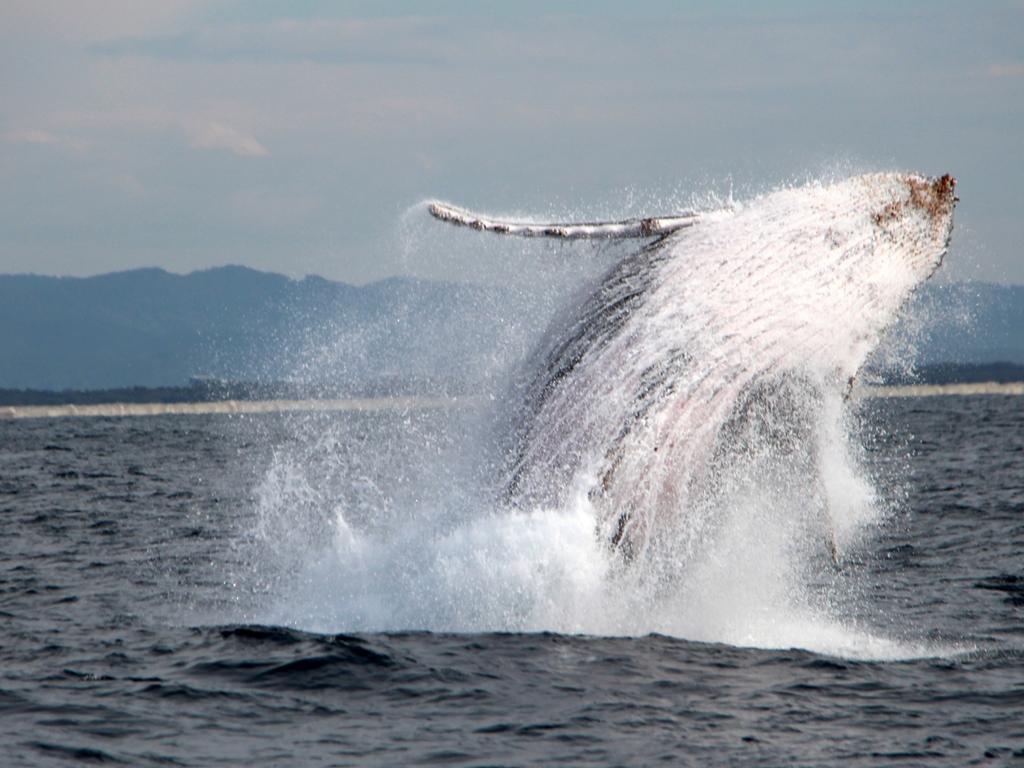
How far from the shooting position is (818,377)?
1340 centimetres

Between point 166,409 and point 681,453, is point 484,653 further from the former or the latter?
point 166,409

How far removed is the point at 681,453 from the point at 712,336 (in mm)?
1190

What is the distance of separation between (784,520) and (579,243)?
3739 millimetres

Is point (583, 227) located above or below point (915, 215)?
below

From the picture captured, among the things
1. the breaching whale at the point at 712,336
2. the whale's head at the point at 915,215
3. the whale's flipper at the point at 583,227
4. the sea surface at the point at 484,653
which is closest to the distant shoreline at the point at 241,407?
the sea surface at the point at 484,653

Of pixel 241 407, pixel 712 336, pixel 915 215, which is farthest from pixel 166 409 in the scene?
pixel 915 215

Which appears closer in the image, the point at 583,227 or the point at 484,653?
the point at 484,653

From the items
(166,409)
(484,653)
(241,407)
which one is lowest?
(484,653)

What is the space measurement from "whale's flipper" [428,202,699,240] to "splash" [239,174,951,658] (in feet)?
0.47

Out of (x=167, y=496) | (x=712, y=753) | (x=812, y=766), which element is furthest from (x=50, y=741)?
(x=167, y=496)

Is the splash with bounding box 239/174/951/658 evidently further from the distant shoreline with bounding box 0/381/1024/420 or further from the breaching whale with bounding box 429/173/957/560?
the distant shoreline with bounding box 0/381/1024/420

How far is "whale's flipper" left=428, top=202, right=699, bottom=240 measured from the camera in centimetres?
1326

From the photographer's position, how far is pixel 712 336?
42.8ft

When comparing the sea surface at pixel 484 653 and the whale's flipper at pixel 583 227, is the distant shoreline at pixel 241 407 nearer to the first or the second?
the sea surface at pixel 484 653
